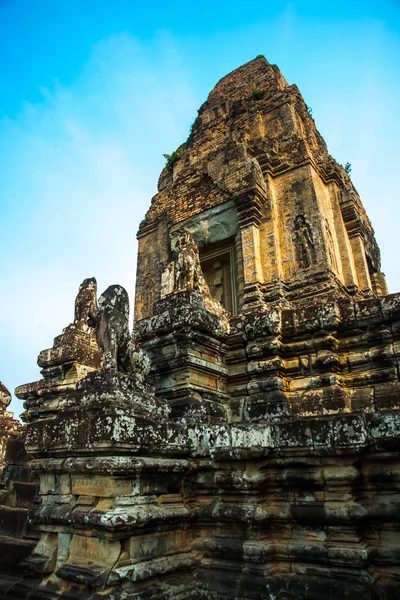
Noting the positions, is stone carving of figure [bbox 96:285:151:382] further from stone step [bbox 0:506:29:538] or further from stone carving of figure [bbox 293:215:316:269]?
stone carving of figure [bbox 293:215:316:269]

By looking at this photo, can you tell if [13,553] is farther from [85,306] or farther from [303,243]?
[303,243]

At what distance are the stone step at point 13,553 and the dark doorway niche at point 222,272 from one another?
8437 mm

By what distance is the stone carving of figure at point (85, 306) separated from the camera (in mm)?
8508

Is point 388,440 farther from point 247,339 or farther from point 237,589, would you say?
point 247,339

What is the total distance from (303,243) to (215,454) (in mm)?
8068

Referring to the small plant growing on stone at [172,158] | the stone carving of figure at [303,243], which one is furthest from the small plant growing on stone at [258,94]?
the stone carving of figure at [303,243]

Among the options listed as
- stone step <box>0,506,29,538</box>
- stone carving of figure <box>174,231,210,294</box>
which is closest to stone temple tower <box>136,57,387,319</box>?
stone carving of figure <box>174,231,210,294</box>

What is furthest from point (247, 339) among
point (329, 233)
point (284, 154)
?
point (284, 154)

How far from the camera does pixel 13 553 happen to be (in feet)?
15.1

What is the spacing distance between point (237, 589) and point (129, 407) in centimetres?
177

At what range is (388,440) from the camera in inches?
138

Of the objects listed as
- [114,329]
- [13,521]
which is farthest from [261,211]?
[13,521]

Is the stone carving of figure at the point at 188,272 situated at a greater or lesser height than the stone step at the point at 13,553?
greater

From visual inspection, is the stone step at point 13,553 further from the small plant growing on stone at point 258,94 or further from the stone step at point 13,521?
the small plant growing on stone at point 258,94
